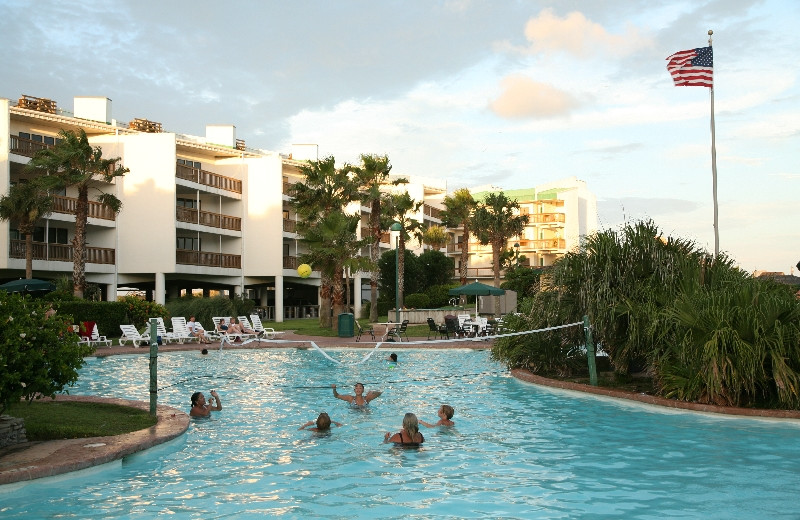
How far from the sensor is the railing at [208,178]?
47031mm

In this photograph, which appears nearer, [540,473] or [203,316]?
[540,473]

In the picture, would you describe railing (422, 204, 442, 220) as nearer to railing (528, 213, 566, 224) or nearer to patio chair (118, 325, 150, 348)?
railing (528, 213, 566, 224)

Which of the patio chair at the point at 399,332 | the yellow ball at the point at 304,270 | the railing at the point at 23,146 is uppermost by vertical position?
the railing at the point at 23,146

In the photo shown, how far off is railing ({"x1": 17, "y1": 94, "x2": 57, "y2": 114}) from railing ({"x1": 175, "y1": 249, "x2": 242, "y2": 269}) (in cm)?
1028

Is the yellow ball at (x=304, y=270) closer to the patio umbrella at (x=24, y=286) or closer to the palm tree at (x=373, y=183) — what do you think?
the palm tree at (x=373, y=183)

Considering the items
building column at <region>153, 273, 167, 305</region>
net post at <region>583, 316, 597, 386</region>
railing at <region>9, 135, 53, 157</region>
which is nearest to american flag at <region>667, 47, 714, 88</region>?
net post at <region>583, 316, 597, 386</region>

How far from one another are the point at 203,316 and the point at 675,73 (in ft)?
74.7

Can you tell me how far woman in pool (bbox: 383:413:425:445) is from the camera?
10680 millimetres

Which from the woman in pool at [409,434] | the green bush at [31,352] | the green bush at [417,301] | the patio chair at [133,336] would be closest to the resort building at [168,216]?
the green bush at [417,301]

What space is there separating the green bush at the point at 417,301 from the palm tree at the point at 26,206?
27.8m

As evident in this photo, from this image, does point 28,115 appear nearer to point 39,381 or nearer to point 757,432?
point 39,381

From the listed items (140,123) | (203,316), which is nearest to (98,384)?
(203,316)

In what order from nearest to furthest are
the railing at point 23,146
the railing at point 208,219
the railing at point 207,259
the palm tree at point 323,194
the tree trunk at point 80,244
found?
1. the tree trunk at point 80,244
2. the railing at point 23,146
3. the palm tree at point 323,194
4. the railing at point 207,259
5. the railing at point 208,219

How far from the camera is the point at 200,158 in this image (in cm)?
5303
